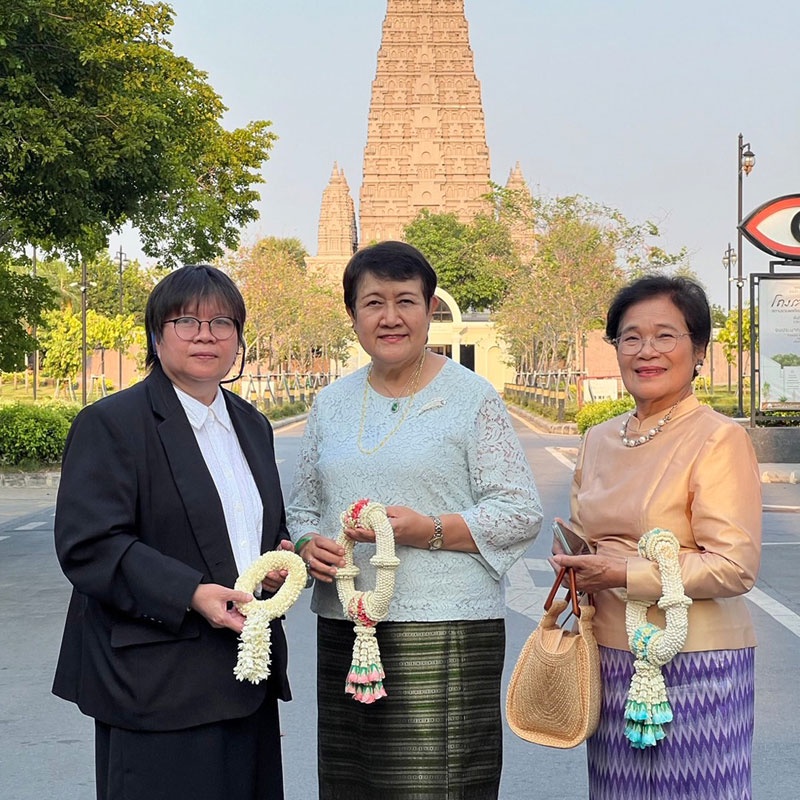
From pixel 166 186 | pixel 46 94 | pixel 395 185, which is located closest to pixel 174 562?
pixel 46 94

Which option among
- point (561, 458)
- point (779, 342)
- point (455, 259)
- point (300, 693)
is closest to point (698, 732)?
point (300, 693)

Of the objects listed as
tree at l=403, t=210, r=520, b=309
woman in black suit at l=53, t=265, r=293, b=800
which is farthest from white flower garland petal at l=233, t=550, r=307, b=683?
tree at l=403, t=210, r=520, b=309

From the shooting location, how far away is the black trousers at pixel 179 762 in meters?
2.73

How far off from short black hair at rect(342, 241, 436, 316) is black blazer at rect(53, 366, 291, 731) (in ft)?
2.01

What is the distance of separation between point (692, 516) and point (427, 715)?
0.83 m

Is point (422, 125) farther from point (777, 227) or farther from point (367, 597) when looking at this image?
point (367, 597)

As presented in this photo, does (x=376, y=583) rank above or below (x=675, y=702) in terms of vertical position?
above

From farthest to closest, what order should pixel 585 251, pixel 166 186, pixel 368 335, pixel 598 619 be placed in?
pixel 585 251
pixel 166 186
pixel 368 335
pixel 598 619

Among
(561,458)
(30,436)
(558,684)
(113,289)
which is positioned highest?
(113,289)

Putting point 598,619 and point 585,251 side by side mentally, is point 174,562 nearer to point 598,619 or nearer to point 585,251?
point 598,619

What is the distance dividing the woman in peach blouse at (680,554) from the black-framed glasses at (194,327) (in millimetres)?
938

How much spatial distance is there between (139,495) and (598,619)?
1107 mm

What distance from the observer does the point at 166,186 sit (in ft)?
42.5

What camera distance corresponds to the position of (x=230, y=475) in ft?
9.52
